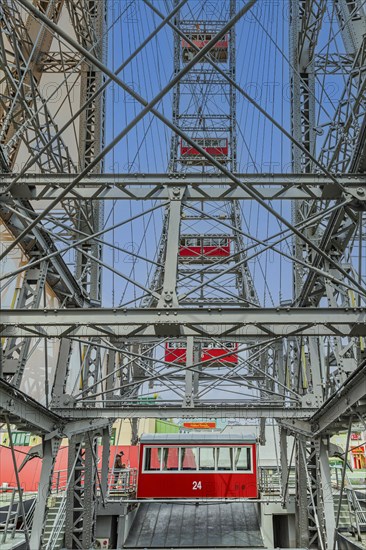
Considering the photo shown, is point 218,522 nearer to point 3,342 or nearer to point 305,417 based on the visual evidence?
point 305,417

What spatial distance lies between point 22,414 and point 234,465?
10.2 meters

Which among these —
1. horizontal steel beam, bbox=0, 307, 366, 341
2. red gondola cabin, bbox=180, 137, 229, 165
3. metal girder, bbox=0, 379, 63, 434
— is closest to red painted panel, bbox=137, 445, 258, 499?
metal girder, bbox=0, 379, 63, 434

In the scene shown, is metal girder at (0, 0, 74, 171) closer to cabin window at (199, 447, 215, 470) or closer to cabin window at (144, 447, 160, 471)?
cabin window at (144, 447, 160, 471)

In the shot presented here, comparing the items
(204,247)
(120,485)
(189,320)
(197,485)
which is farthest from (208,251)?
(189,320)

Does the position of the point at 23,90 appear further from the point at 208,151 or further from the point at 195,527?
the point at 195,527

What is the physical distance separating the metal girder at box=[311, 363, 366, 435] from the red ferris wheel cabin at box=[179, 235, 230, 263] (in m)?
9.46

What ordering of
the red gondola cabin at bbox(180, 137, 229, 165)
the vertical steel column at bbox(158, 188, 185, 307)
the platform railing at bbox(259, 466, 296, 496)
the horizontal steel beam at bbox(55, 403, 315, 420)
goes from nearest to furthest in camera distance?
the vertical steel column at bbox(158, 188, 185, 307), the horizontal steel beam at bbox(55, 403, 315, 420), the platform railing at bbox(259, 466, 296, 496), the red gondola cabin at bbox(180, 137, 229, 165)

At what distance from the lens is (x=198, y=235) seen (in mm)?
→ 19469

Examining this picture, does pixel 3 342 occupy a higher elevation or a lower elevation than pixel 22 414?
higher

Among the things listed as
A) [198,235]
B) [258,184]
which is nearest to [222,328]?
[258,184]

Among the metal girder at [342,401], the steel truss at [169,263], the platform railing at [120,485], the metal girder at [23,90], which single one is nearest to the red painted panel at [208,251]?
the steel truss at [169,263]

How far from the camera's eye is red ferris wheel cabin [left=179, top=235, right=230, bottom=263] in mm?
19328

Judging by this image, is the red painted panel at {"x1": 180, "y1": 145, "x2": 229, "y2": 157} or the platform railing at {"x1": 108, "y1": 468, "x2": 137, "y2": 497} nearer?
the platform railing at {"x1": 108, "y1": 468, "x2": 137, "y2": 497}

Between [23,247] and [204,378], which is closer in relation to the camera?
[23,247]
